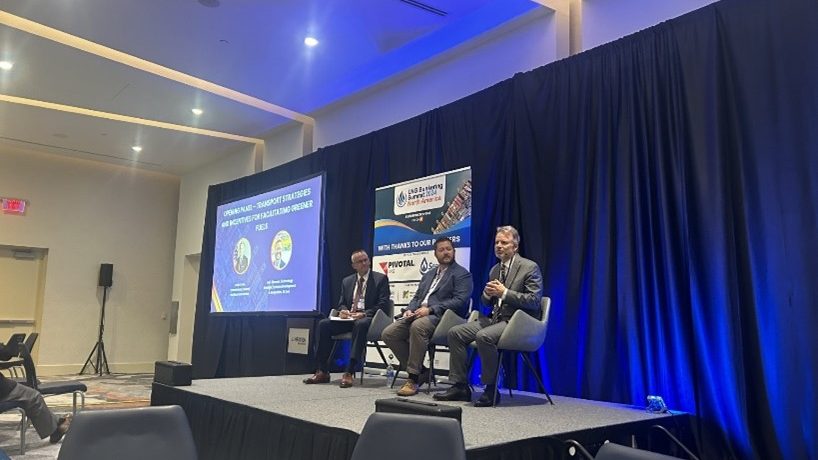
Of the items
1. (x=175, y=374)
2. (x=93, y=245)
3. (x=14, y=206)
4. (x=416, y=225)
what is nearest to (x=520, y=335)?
(x=416, y=225)

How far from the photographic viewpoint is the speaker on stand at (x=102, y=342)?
378 inches

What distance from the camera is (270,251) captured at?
716 centimetres

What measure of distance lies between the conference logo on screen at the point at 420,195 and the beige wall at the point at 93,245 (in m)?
6.49

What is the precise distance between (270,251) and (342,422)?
4552mm

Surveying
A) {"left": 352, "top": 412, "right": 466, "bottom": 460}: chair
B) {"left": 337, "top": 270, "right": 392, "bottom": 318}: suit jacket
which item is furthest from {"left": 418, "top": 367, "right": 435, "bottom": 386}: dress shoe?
{"left": 352, "top": 412, "right": 466, "bottom": 460}: chair

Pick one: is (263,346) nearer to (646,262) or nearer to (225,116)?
(225,116)

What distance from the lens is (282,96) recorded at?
7.00 m

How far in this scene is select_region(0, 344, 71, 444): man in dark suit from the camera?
3.87 meters

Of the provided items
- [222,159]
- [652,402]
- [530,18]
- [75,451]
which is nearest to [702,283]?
[652,402]

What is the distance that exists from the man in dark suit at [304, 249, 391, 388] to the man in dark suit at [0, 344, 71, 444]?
1.70m

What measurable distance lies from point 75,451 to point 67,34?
5.03 metres

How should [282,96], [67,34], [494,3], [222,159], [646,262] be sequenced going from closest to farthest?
[646,262]
[494,3]
[67,34]
[282,96]
[222,159]

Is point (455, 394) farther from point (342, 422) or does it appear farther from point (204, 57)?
point (204, 57)

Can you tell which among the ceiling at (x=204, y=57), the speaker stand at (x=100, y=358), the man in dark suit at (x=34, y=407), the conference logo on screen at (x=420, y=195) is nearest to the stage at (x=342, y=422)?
the man in dark suit at (x=34, y=407)
